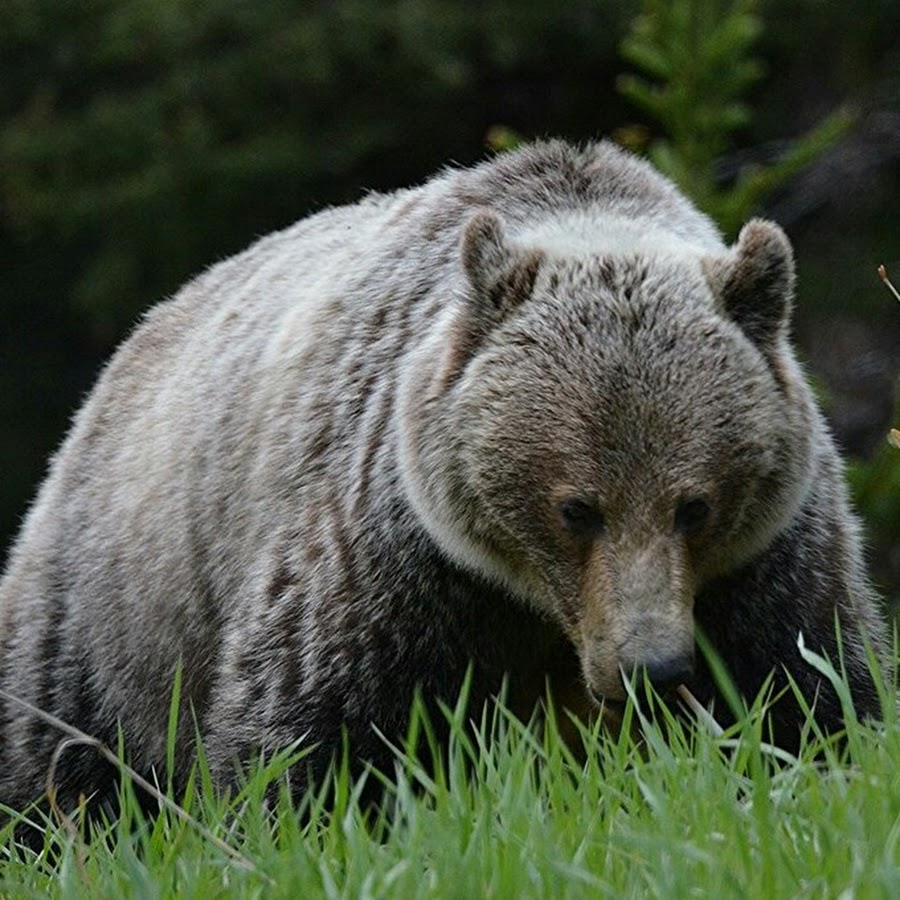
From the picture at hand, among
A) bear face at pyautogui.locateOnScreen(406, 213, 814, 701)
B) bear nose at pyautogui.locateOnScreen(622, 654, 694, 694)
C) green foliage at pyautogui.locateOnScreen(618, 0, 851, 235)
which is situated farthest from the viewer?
green foliage at pyautogui.locateOnScreen(618, 0, 851, 235)

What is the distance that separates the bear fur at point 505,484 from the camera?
4.30m

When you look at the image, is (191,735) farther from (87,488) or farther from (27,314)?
(27,314)

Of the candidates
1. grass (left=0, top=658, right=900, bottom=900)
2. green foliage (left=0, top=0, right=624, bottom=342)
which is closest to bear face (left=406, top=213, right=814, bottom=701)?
grass (left=0, top=658, right=900, bottom=900)

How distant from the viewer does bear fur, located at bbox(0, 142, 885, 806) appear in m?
4.30

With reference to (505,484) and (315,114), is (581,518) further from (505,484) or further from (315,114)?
(315,114)

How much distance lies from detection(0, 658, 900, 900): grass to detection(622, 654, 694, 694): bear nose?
12.1 inches

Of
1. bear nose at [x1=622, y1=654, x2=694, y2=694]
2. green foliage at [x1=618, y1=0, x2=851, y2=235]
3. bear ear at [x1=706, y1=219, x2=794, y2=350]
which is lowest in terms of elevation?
bear nose at [x1=622, y1=654, x2=694, y2=694]

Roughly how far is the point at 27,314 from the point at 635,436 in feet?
40.9

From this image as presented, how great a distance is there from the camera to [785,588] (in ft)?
15.5

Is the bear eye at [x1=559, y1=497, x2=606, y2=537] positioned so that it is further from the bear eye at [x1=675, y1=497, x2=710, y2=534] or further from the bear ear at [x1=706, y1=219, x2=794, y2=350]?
the bear ear at [x1=706, y1=219, x2=794, y2=350]

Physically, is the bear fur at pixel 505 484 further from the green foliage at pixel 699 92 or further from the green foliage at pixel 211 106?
the green foliage at pixel 211 106

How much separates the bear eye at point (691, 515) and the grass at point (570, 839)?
2.30ft

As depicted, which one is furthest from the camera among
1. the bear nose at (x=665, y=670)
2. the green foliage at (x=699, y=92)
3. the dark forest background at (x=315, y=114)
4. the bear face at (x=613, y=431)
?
the dark forest background at (x=315, y=114)

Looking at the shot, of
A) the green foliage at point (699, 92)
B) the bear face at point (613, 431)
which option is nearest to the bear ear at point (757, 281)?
the bear face at point (613, 431)
